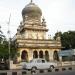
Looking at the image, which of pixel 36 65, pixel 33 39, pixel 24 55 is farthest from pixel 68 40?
pixel 36 65

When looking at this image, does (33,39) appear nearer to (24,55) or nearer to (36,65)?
(24,55)

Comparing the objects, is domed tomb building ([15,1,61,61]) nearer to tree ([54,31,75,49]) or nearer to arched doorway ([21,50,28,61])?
arched doorway ([21,50,28,61])

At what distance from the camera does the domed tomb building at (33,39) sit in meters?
48.6

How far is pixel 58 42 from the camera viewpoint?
2034 inches

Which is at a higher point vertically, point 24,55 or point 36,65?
point 24,55

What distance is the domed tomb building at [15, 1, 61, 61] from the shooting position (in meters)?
48.6

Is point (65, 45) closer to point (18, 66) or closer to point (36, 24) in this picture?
point (36, 24)

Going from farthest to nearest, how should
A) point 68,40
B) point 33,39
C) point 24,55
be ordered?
1. point 68,40
2. point 24,55
3. point 33,39

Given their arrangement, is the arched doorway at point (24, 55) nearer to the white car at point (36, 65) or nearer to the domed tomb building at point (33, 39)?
the domed tomb building at point (33, 39)

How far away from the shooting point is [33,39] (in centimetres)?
4997

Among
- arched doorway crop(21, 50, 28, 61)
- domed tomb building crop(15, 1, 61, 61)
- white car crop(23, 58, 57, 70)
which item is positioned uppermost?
domed tomb building crop(15, 1, 61, 61)

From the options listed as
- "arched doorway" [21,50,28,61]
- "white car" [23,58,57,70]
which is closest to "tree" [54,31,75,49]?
"arched doorway" [21,50,28,61]

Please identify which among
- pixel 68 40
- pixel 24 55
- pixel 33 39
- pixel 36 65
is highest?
pixel 68 40

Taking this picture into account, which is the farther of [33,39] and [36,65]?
[33,39]
